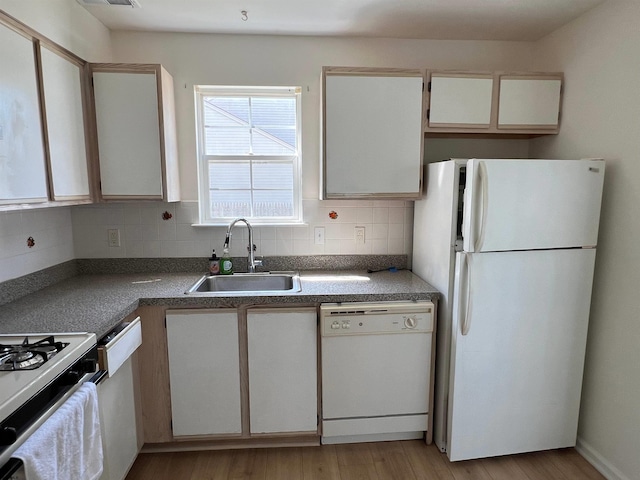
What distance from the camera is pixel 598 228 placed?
1.95 meters

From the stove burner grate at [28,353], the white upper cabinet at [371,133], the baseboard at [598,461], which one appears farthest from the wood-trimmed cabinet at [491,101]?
the stove burner grate at [28,353]

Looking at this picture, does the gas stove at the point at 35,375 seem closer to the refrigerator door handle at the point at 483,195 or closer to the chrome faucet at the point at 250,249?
the chrome faucet at the point at 250,249

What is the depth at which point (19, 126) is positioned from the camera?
59.6 inches

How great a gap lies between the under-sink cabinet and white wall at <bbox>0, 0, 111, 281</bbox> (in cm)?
82

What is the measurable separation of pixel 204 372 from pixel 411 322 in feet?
3.74

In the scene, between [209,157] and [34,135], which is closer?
[34,135]

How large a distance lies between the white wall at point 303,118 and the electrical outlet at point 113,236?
3 centimetres

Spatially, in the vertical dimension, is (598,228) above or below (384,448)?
above

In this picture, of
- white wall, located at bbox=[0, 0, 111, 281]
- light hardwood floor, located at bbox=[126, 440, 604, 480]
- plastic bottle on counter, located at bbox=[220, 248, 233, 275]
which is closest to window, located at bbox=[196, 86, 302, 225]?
plastic bottle on counter, located at bbox=[220, 248, 233, 275]

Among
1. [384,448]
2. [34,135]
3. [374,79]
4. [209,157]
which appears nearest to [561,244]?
[374,79]

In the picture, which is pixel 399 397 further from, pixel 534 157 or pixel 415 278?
pixel 534 157

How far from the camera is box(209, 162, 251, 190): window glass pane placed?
2.51 metres

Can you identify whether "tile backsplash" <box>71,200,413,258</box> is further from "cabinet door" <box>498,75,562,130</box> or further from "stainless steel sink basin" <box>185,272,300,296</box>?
"cabinet door" <box>498,75,562,130</box>

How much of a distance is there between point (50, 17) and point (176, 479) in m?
2.32
